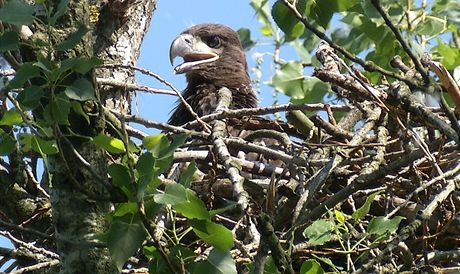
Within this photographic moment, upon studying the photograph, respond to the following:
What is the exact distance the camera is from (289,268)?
2195mm

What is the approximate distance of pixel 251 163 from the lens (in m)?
3.95

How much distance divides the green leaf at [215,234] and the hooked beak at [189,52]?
4045mm

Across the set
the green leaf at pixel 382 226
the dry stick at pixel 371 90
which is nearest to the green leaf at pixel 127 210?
the green leaf at pixel 382 226

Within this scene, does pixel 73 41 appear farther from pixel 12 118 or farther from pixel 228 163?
pixel 228 163

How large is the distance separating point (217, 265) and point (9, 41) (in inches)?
28.1

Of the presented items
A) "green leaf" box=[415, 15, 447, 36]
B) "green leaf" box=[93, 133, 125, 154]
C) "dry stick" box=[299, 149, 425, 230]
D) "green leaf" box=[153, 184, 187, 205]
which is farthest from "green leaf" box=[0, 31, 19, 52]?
"green leaf" box=[415, 15, 447, 36]

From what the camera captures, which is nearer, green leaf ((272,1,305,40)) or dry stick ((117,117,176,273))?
dry stick ((117,117,176,273))

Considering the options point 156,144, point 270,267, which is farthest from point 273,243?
point 156,144

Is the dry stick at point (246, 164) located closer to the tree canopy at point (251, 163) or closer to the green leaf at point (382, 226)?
the tree canopy at point (251, 163)

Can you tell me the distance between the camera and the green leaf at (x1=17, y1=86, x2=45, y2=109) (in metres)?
2.25

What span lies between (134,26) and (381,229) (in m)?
2.53

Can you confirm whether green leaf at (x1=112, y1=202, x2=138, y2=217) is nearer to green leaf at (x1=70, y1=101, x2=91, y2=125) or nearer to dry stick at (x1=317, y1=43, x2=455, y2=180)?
green leaf at (x1=70, y1=101, x2=91, y2=125)

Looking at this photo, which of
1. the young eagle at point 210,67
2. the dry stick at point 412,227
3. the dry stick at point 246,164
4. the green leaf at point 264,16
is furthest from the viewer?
the young eagle at point 210,67

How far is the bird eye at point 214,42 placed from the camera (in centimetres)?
676
